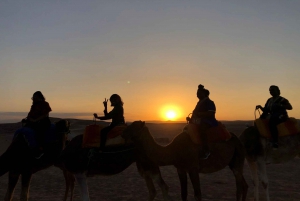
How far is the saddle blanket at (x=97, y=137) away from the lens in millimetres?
8352

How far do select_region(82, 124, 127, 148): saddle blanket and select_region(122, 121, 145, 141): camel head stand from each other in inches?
18.2

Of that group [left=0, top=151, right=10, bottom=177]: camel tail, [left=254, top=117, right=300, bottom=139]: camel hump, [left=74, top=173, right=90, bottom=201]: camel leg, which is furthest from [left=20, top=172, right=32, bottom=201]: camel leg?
[left=254, top=117, right=300, bottom=139]: camel hump

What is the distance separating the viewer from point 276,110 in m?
9.52

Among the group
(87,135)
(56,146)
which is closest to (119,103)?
(87,135)

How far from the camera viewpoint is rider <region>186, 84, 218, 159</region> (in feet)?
27.1

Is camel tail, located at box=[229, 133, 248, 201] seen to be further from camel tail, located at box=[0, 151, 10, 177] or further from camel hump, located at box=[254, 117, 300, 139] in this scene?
camel tail, located at box=[0, 151, 10, 177]

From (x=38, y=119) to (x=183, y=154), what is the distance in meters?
4.10

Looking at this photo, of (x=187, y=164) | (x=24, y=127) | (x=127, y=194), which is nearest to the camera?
(x=187, y=164)

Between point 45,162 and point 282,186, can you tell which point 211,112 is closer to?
point 45,162

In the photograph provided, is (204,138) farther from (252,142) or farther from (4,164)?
(4,164)

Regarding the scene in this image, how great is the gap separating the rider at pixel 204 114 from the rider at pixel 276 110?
81.1 inches

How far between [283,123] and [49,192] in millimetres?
8576

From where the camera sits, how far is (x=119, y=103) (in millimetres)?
8711

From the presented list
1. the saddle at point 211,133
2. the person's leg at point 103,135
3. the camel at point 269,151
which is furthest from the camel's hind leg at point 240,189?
the person's leg at point 103,135
